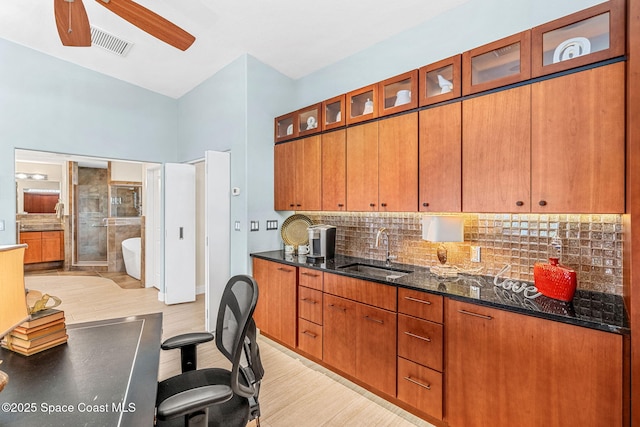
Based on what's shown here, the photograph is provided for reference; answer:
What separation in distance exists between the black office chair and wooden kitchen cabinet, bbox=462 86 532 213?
1.62 metres

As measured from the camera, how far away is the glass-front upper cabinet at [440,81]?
6.95ft

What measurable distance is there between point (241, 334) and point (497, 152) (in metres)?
1.90

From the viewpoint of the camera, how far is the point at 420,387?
1991 millimetres

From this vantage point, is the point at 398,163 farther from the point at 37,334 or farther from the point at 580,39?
the point at 37,334

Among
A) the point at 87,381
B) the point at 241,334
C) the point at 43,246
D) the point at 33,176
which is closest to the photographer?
the point at 87,381

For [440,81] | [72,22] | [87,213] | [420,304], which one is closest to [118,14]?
[72,22]

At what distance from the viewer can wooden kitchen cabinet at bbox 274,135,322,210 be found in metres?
3.12

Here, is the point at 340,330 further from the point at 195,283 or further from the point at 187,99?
the point at 187,99

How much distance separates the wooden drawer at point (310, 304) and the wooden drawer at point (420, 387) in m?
0.84

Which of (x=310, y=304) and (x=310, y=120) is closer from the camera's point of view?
(x=310, y=304)

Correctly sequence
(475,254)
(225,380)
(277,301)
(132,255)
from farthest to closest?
(132,255), (277,301), (475,254), (225,380)

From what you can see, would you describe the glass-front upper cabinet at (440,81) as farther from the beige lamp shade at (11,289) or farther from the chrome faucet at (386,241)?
the beige lamp shade at (11,289)

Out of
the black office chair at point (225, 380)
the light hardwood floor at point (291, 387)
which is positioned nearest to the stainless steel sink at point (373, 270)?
the light hardwood floor at point (291, 387)

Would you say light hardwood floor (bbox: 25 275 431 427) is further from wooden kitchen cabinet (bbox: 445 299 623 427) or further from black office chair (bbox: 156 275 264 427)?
black office chair (bbox: 156 275 264 427)
